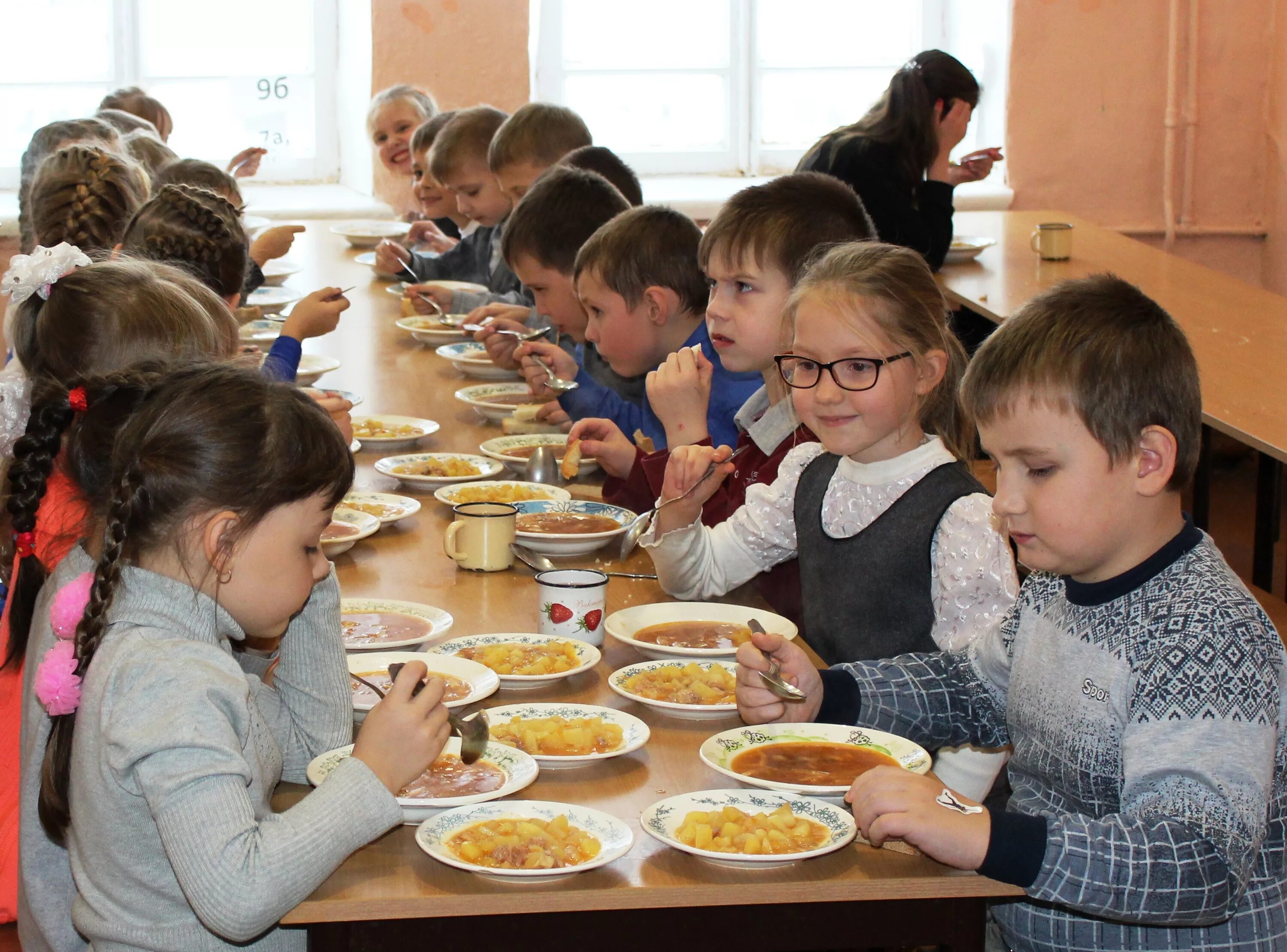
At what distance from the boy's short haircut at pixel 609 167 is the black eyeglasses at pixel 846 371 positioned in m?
1.90

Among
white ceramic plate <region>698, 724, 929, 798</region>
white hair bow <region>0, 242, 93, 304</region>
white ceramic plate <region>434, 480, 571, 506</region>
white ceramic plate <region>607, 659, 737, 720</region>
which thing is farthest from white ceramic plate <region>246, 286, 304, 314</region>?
white ceramic plate <region>698, 724, 929, 798</region>

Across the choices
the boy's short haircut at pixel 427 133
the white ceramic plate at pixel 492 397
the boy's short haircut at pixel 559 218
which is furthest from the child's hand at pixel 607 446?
the boy's short haircut at pixel 427 133

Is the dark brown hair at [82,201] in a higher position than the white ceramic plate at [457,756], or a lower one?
higher

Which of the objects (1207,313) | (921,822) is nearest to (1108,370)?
(921,822)

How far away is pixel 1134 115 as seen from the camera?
6.48 metres

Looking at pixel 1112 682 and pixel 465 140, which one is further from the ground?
pixel 465 140

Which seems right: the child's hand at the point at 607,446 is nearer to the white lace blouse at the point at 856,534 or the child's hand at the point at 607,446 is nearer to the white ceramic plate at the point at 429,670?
the white lace blouse at the point at 856,534

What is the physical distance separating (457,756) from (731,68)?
6147 millimetres

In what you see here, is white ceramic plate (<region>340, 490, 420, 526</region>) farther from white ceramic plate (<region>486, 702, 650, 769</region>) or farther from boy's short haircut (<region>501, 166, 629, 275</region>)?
boy's short haircut (<region>501, 166, 629, 275</region>)

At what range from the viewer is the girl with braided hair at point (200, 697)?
1142mm

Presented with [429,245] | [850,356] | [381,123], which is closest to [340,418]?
[850,356]

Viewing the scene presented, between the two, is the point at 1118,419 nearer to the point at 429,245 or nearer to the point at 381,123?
the point at 429,245

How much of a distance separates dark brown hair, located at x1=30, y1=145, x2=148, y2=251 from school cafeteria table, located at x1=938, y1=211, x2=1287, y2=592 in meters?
1.86

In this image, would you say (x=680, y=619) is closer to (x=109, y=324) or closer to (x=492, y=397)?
(x=109, y=324)
